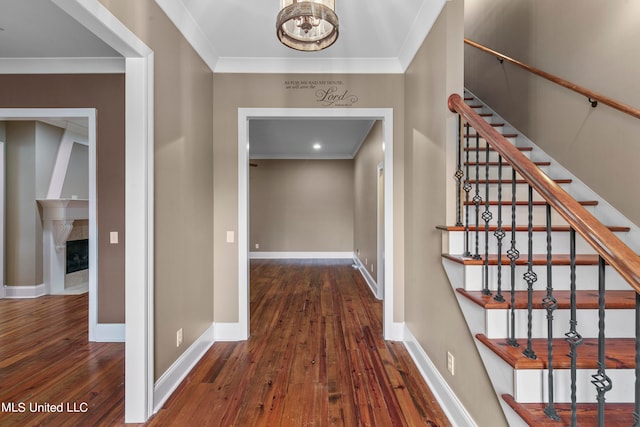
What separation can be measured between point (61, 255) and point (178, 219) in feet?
12.5

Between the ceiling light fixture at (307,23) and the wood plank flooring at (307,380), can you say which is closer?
the ceiling light fixture at (307,23)

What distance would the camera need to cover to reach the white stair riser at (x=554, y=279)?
1675 millimetres

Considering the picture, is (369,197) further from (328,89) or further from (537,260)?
(537,260)

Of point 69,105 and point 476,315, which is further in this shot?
point 69,105

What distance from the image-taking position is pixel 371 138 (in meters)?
5.22

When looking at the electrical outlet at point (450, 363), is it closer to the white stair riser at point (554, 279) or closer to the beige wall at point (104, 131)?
the white stair riser at point (554, 279)

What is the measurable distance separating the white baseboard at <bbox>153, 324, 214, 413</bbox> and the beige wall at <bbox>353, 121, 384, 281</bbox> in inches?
109

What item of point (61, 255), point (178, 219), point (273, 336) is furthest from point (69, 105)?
point (273, 336)

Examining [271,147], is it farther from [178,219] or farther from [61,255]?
[178,219]

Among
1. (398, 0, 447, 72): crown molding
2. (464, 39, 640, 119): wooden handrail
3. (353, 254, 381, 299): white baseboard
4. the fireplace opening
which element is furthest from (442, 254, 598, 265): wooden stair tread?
the fireplace opening

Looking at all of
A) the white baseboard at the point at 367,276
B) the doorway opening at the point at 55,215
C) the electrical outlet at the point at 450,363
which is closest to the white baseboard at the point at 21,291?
the doorway opening at the point at 55,215

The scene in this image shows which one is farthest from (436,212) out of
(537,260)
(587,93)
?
(587,93)

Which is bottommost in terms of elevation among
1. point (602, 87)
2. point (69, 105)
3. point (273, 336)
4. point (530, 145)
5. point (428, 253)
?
point (273, 336)

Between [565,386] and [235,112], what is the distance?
125 inches
